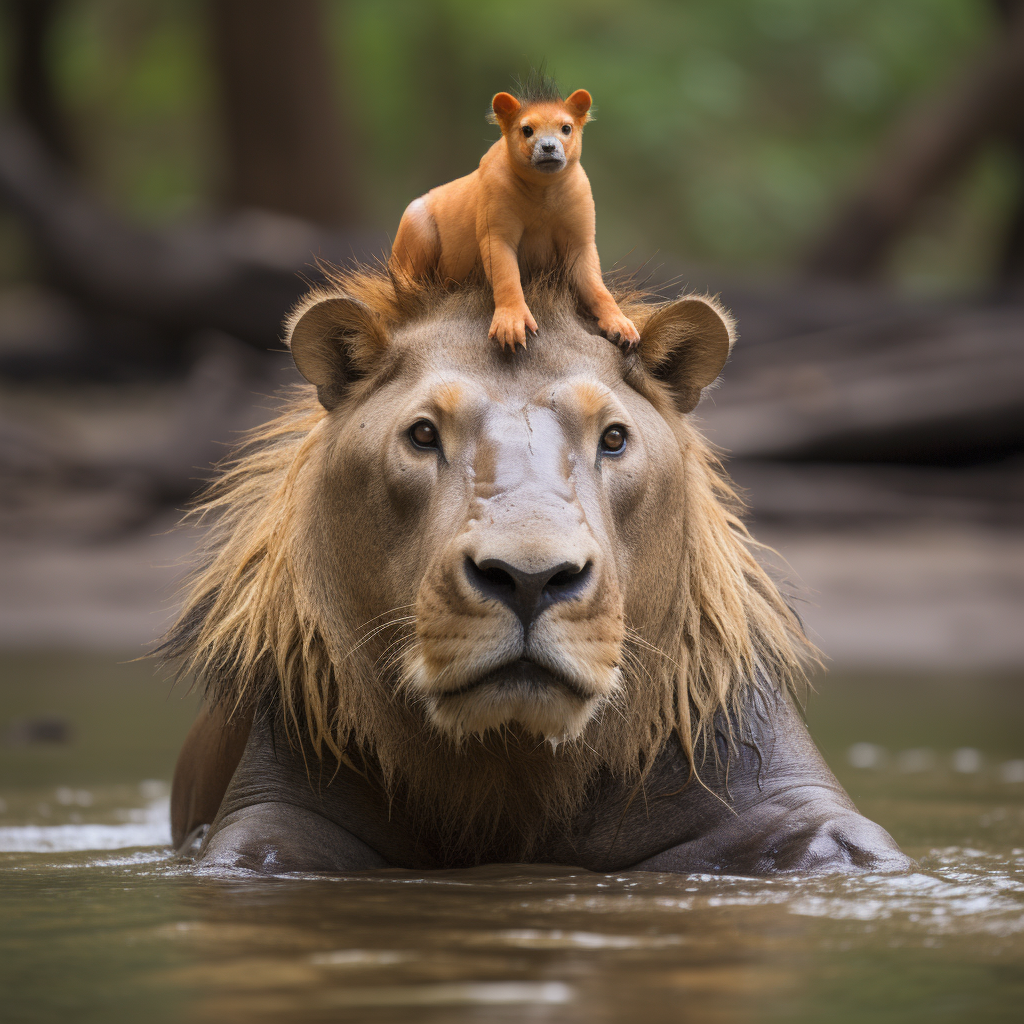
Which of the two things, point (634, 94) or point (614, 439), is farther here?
point (634, 94)

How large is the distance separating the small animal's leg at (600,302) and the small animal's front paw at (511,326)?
25 cm

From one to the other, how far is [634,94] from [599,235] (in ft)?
16.6

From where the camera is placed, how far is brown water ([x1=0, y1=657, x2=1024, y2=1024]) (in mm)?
2455

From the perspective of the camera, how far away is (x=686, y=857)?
13.2 feet

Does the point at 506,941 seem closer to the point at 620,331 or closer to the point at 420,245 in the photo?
the point at 620,331

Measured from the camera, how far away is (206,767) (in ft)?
15.7

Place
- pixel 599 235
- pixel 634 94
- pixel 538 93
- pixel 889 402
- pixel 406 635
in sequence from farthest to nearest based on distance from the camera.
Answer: pixel 599 235, pixel 634 94, pixel 889 402, pixel 538 93, pixel 406 635

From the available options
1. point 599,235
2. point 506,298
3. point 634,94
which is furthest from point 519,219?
point 599,235

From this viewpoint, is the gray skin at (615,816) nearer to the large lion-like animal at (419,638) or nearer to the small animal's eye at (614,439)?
the large lion-like animal at (419,638)

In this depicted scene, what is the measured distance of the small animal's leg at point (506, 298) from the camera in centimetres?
400

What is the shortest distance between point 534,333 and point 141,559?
904cm

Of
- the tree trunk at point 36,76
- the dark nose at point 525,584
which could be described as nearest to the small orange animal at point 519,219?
the dark nose at point 525,584

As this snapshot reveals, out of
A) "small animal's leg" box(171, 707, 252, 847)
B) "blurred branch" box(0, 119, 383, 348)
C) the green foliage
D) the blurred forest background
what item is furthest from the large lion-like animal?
the green foliage

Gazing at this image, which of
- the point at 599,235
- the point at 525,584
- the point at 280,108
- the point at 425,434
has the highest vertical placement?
the point at 599,235
